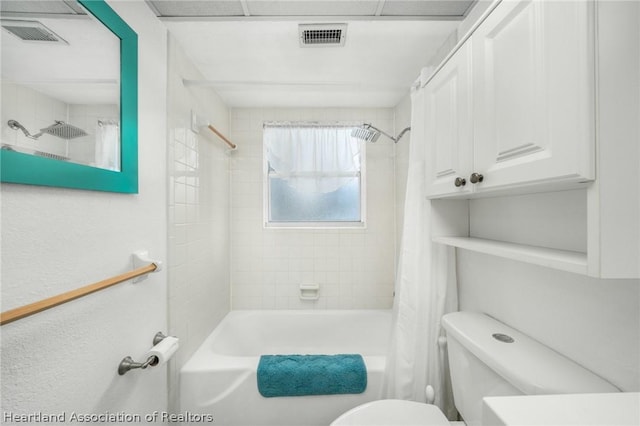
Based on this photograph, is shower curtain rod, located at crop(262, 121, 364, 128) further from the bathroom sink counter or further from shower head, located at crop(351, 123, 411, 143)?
the bathroom sink counter

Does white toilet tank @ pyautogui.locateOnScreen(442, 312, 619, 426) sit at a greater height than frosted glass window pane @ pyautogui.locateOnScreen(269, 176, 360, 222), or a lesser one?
lesser

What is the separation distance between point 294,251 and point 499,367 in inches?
65.3

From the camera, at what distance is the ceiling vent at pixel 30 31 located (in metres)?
0.64

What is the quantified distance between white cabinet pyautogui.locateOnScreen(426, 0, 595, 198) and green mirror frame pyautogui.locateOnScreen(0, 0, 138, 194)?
1.20 meters

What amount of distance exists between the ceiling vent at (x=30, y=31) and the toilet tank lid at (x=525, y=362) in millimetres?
1576

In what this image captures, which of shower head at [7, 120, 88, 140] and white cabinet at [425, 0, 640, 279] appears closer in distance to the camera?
white cabinet at [425, 0, 640, 279]

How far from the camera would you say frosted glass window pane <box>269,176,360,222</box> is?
234 cm

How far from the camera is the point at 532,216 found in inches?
35.0

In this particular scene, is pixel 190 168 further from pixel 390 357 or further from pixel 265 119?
pixel 390 357

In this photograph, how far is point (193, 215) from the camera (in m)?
1.58

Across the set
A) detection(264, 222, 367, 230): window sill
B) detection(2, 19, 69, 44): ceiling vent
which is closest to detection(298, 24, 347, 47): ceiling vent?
detection(2, 19, 69, 44): ceiling vent

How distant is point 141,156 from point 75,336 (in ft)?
2.25

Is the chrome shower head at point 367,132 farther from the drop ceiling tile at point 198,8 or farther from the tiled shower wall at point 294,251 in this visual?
the drop ceiling tile at point 198,8

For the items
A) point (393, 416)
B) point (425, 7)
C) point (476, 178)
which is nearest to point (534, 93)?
point (476, 178)
